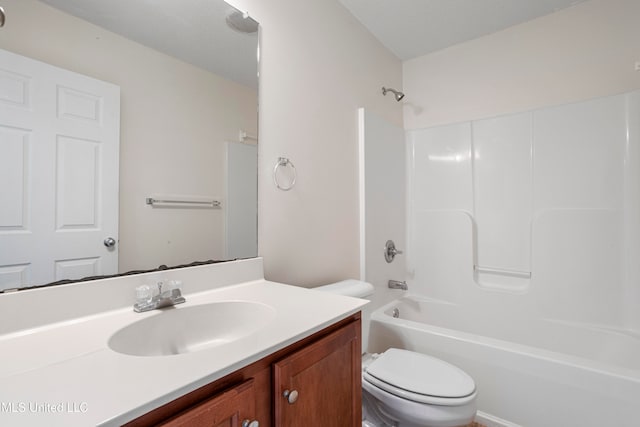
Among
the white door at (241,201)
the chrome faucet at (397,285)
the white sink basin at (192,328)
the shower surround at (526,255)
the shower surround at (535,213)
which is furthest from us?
the chrome faucet at (397,285)

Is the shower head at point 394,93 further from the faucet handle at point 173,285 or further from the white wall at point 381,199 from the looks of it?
the faucet handle at point 173,285

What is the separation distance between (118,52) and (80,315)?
2.63ft

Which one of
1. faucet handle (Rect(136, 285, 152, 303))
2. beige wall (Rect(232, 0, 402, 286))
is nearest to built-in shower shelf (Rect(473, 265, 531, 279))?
beige wall (Rect(232, 0, 402, 286))

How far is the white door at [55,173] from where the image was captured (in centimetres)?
75

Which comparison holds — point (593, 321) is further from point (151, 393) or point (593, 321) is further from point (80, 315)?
point (80, 315)

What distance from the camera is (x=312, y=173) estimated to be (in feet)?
5.29

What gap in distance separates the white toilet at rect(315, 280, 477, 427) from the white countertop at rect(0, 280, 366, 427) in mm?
596

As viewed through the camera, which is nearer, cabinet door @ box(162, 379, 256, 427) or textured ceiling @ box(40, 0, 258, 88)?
cabinet door @ box(162, 379, 256, 427)

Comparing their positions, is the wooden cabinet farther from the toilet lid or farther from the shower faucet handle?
the shower faucet handle

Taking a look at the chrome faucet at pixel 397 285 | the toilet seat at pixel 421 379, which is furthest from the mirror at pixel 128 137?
the chrome faucet at pixel 397 285

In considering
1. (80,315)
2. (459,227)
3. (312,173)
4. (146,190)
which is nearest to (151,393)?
(80,315)

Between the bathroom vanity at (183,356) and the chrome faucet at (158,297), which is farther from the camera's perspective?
the chrome faucet at (158,297)

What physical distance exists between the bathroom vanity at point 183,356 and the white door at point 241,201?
108 millimetres

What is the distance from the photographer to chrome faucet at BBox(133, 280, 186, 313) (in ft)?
2.96
